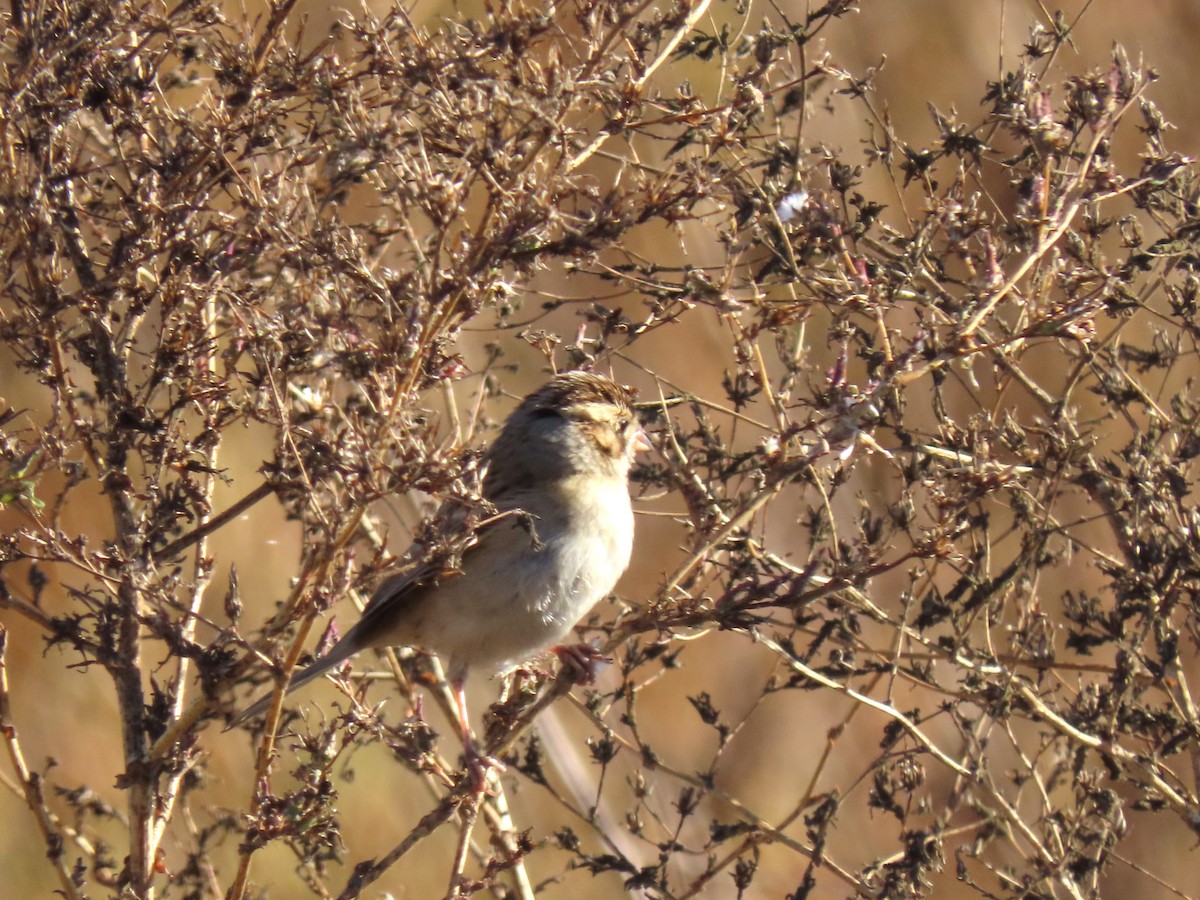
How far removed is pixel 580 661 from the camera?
152 inches

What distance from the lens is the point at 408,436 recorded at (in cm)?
249

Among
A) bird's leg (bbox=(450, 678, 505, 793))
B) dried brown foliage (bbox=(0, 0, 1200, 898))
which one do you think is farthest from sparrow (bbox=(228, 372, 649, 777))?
dried brown foliage (bbox=(0, 0, 1200, 898))

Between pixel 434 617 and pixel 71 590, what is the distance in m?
1.42

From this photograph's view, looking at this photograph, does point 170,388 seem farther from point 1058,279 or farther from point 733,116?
point 1058,279

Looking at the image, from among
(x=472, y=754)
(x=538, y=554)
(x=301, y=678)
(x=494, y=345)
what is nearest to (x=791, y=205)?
(x=494, y=345)

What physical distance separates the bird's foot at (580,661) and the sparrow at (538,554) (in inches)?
1.6

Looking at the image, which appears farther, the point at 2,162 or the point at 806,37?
the point at 806,37

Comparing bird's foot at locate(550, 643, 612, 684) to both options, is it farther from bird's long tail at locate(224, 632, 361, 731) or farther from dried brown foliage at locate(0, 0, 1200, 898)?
bird's long tail at locate(224, 632, 361, 731)

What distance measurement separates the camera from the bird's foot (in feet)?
11.4

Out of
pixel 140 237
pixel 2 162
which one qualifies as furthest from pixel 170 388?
pixel 2 162

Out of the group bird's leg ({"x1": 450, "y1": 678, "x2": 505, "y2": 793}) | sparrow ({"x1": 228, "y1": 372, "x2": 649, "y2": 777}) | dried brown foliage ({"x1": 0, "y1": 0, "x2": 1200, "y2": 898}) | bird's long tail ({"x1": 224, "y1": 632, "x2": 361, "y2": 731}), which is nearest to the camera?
dried brown foliage ({"x1": 0, "y1": 0, "x2": 1200, "y2": 898})

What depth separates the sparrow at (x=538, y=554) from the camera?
12.9ft

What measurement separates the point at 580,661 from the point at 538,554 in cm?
33

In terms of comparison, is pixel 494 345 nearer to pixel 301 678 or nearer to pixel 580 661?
pixel 580 661
